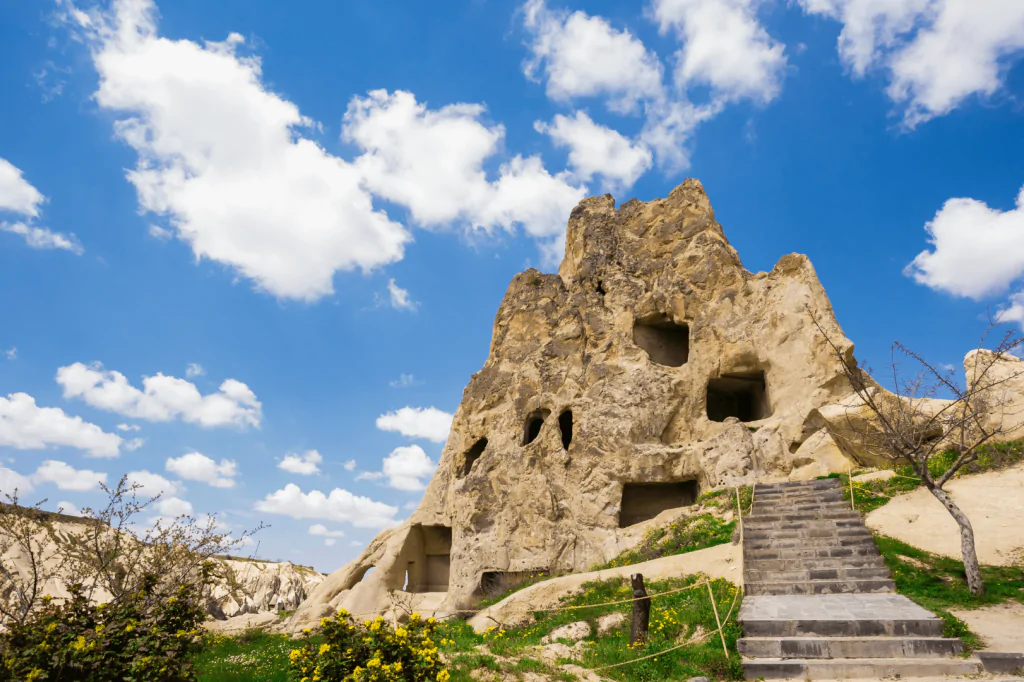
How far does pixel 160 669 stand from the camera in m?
6.20

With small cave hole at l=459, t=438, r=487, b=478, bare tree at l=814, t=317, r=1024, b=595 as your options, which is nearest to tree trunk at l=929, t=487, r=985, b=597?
bare tree at l=814, t=317, r=1024, b=595

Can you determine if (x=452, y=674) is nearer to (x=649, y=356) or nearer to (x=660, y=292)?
(x=649, y=356)

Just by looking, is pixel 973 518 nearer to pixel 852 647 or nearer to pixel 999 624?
pixel 999 624

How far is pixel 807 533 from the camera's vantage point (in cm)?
1250

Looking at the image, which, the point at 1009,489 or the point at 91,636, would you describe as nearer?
the point at 91,636

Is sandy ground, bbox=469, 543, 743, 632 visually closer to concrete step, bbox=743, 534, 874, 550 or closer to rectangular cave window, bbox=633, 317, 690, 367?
concrete step, bbox=743, 534, 874, 550

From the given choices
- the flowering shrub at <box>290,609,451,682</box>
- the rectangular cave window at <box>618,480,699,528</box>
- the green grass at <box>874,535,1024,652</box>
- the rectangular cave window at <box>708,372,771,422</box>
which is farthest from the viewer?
the rectangular cave window at <box>708,372,771,422</box>

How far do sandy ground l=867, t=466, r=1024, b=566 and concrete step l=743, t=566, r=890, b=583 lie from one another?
1427mm

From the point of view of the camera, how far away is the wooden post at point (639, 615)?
9.58 m

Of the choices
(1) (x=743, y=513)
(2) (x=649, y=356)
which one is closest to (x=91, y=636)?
(1) (x=743, y=513)

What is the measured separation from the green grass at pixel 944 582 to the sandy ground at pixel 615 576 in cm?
262

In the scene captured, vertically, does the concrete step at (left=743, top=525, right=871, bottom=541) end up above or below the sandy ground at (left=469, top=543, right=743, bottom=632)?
above

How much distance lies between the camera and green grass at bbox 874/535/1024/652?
9.15 metres

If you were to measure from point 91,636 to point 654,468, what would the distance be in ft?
52.4
